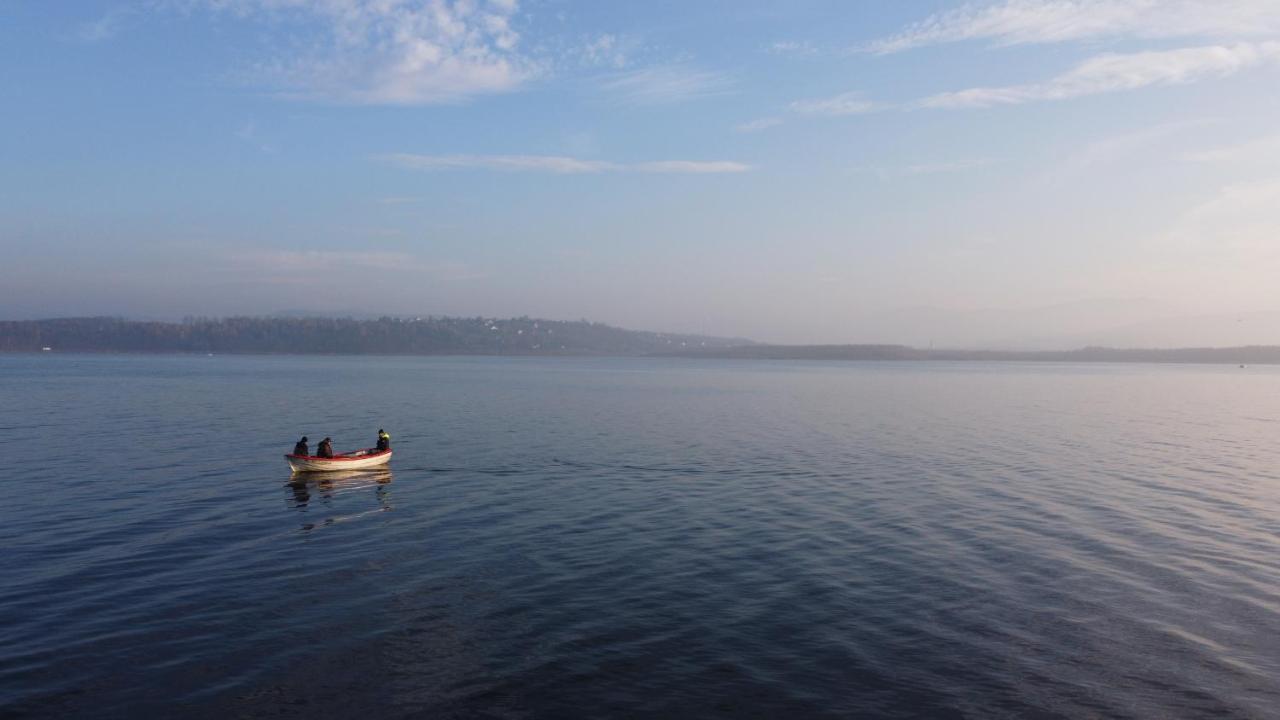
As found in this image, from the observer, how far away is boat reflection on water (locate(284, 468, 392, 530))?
37.6 m

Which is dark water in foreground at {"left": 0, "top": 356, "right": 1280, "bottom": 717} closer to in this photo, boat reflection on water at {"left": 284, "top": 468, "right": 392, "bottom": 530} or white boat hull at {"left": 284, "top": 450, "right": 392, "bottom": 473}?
boat reflection on water at {"left": 284, "top": 468, "right": 392, "bottom": 530}

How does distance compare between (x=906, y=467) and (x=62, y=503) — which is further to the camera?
(x=906, y=467)

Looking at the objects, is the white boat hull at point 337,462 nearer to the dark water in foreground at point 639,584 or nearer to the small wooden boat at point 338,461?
the small wooden boat at point 338,461

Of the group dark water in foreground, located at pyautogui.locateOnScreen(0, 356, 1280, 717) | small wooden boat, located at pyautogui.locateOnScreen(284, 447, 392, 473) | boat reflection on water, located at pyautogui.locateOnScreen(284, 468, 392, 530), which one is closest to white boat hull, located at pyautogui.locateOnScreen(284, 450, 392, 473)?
small wooden boat, located at pyautogui.locateOnScreen(284, 447, 392, 473)

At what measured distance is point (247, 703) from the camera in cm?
1709

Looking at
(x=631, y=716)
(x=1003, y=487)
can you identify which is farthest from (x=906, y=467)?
(x=631, y=716)

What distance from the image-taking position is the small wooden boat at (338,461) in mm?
46906

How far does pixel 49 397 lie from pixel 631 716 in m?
123

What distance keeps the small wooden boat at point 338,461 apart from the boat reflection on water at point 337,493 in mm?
310

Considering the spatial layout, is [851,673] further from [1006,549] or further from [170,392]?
[170,392]

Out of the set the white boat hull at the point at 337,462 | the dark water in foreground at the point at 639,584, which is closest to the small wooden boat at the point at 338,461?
the white boat hull at the point at 337,462

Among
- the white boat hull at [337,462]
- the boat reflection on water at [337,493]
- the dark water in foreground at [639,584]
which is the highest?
the white boat hull at [337,462]

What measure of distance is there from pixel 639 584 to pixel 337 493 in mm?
23909

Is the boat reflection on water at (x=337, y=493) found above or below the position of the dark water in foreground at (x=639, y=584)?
below
